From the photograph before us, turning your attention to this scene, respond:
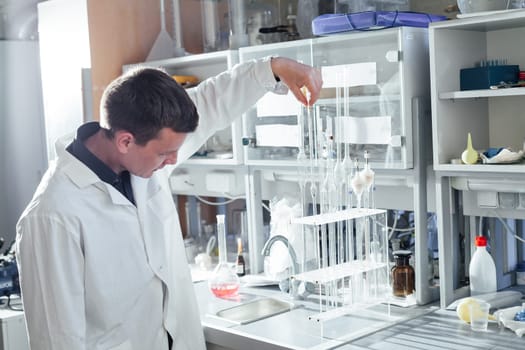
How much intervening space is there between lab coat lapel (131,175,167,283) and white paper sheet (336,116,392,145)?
707 mm

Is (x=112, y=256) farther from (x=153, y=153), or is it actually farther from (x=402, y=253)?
(x=402, y=253)

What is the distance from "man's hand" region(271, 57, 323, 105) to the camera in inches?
84.6

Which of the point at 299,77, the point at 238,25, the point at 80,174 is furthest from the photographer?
the point at 238,25

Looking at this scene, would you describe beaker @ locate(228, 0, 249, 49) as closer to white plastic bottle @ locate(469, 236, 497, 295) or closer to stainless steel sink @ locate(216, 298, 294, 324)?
stainless steel sink @ locate(216, 298, 294, 324)

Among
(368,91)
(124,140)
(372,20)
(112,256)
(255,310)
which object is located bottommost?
(255,310)

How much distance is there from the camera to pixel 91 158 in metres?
2.02

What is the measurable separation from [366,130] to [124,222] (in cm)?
97

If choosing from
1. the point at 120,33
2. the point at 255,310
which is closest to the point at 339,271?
the point at 255,310

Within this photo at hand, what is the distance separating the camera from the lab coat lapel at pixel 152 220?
2.12 meters

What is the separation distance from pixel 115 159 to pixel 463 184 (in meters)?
1.17

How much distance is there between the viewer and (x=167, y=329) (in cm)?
219

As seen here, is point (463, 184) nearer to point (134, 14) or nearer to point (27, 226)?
point (27, 226)

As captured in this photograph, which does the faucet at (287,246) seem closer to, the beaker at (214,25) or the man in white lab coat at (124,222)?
the man in white lab coat at (124,222)

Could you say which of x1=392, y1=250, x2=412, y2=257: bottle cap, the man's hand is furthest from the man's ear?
x1=392, y1=250, x2=412, y2=257: bottle cap
